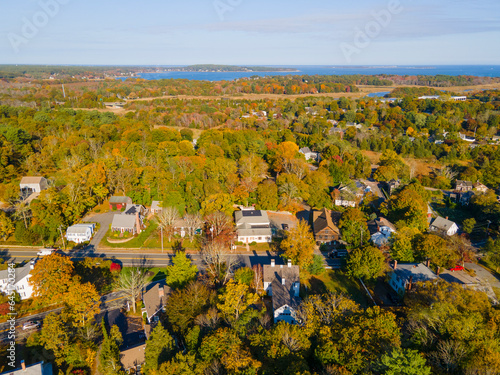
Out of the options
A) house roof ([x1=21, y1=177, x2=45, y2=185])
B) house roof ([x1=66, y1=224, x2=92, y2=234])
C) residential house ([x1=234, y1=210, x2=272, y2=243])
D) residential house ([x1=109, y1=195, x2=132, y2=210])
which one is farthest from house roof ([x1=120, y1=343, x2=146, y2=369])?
house roof ([x1=21, y1=177, x2=45, y2=185])

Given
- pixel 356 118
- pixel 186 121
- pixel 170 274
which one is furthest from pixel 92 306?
pixel 356 118

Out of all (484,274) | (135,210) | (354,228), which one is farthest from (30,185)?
(484,274)

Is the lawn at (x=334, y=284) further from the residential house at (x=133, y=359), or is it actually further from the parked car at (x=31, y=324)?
the parked car at (x=31, y=324)

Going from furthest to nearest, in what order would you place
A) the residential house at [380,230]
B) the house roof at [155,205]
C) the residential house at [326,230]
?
the house roof at [155,205] → the residential house at [326,230] → the residential house at [380,230]

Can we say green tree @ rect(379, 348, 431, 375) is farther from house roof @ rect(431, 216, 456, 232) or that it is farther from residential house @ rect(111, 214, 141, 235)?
residential house @ rect(111, 214, 141, 235)

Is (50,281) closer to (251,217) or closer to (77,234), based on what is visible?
(77,234)

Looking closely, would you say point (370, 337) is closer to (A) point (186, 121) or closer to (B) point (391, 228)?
(B) point (391, 228)

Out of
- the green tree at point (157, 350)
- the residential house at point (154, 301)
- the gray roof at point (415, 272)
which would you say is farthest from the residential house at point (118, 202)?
the gray roof at point (415, 272)
